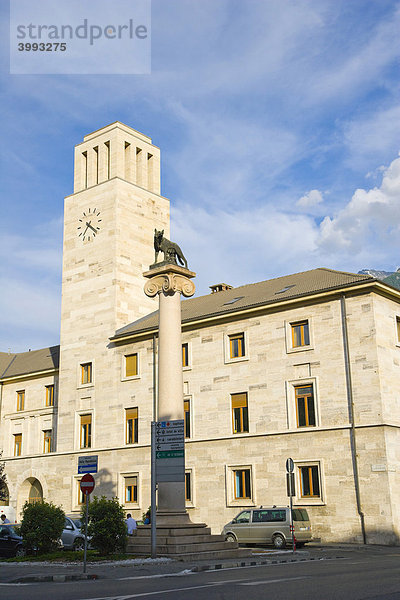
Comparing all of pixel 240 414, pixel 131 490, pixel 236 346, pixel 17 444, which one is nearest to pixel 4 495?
pixel 17 444

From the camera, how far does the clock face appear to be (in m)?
46.8

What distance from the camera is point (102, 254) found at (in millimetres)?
45719

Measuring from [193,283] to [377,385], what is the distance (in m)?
10.6

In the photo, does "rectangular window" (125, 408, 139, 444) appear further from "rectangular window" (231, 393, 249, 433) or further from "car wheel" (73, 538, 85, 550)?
"car wheel" (73, 538, 85, 550)

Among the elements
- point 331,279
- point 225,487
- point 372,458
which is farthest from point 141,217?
point 372,458

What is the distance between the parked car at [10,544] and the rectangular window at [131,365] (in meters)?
16.6

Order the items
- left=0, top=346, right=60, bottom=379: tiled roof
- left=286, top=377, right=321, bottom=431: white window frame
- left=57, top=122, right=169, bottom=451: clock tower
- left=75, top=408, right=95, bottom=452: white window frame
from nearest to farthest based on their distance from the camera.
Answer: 1. left=286, top=377, right=321, bottom=431: white window frame
2. left=75, top=408, right=95, bottom=452: white window frame
3. left=57, top=122, right=169, bottom=451: clock tower
4. left=0, top=346, right=60, bottom=379: tiled roof

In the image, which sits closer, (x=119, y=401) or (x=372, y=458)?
(x=372, y=458)

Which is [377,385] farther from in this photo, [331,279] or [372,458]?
[331,279]

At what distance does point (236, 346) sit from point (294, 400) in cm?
496

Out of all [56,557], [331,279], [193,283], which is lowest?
[56,557]

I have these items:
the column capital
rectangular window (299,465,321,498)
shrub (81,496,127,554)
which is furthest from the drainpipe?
shrub (81,496,127,554)

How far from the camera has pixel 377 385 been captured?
3136 centimetres

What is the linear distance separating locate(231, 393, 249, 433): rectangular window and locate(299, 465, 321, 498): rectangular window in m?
4.24
